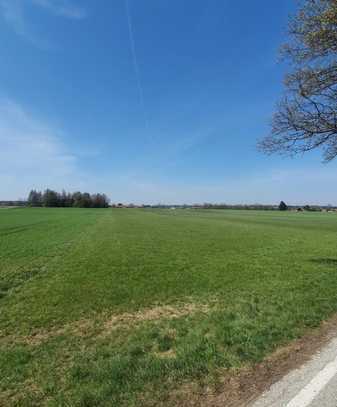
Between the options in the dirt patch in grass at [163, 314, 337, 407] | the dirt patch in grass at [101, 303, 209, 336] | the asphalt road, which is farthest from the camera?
the dirt patch in grass at [101, 303, 209, 336]

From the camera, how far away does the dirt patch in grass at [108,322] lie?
5797mm

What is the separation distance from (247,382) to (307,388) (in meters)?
0.72

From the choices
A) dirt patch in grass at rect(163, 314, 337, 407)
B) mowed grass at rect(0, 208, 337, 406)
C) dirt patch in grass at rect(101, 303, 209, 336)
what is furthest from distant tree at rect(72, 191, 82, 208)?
dirt patch in grass at rect(163, 314, 337, 407)

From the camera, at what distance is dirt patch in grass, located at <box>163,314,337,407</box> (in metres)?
3.41

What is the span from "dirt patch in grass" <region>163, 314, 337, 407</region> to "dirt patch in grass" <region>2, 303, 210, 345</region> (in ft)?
8.61

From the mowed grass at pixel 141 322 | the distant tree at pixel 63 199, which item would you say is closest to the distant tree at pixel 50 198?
the distant tree at pixel 63 199

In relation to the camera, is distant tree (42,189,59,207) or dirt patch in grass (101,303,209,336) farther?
distant tree (42,189,59,207)

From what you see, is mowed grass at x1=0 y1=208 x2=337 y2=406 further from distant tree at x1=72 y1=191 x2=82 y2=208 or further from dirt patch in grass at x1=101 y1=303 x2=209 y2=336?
distant tree at x1=72 y1=191 x2=82 y2=208

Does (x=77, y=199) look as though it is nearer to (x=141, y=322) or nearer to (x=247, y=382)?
(x=141, y=322)

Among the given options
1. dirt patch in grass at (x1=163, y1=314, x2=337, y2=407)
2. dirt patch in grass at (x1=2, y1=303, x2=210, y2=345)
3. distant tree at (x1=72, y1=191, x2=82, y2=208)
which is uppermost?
distant tree at (x1=72, y1=191, x2=82, y2=208)

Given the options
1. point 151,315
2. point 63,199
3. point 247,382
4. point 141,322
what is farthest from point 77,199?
point 247,382

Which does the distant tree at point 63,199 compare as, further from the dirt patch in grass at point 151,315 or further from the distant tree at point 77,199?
the dirt patch in grass at point 151,315

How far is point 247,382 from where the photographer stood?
12.3ft

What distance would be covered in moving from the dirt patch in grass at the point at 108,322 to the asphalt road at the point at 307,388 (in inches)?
127
